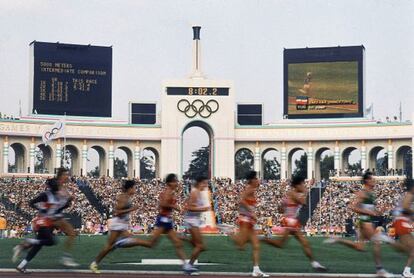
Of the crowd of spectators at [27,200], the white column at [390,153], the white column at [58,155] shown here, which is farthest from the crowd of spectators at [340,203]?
the white column at [58,155]

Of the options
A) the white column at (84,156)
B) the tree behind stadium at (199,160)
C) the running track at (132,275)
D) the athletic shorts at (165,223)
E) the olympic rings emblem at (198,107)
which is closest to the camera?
the running track at (132,275)

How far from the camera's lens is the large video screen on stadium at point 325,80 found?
281 ft

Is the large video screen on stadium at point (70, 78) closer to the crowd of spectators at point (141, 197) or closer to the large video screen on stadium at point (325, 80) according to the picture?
the crowd of spectators at point (141, 197)

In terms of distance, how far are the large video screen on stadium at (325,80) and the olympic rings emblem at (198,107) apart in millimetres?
6732

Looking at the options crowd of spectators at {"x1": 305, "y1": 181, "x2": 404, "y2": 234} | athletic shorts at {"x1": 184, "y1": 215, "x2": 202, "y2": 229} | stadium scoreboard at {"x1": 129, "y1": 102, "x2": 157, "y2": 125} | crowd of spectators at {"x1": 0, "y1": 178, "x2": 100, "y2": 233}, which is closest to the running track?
athletic shorts at {"x1": 184, "y1": 215, "x2": 202, "y2": 229}

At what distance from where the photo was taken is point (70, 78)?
84812mm

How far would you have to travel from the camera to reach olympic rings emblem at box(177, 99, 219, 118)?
3548 inches

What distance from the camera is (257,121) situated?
92062 mm

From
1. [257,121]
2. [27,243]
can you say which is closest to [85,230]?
[257,121]

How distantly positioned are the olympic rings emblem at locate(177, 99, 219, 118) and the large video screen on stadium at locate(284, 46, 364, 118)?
6732 millimetres

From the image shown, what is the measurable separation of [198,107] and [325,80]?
1198cm

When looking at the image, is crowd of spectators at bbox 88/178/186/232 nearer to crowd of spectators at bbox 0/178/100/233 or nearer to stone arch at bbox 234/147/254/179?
crowd of spectators at bbox 0/178/100/233

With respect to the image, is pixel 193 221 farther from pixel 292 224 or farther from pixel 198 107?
pixel 198 107

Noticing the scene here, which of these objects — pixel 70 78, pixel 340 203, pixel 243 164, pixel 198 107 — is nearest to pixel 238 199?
pixel 340 203
